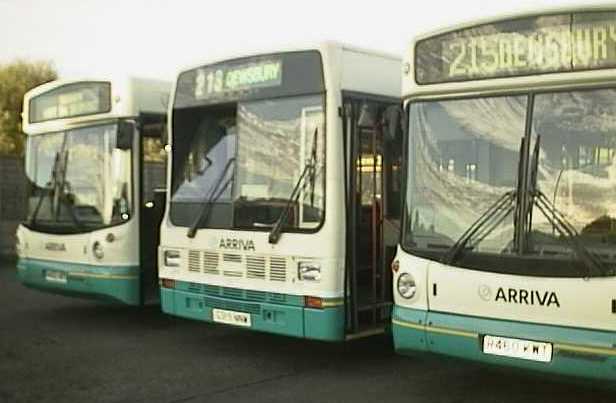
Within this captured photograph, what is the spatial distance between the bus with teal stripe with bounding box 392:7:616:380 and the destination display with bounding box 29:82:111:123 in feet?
14.7

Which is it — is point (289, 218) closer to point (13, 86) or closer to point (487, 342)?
point (487, 342)

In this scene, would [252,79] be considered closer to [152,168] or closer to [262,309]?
[262,309]

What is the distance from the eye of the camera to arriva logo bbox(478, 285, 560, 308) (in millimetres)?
5434

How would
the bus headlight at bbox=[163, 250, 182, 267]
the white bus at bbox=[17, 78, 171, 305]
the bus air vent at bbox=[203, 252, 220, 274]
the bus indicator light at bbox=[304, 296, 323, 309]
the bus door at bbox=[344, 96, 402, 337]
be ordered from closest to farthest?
the bus indicator light at bbox=[304, 296, 323, 309]
the bus door at bbox=[344, 96, 402, 337]
the bus air vent at bbox=[203, 252, 220, 274]
the bus headlight at bbox=[163, 250, 182, 267]
the white bus at bbox=[17, 78, 171, 305]

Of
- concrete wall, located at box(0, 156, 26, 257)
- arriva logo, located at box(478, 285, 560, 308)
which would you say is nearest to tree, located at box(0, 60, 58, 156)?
concrete wall, located at box(0, 156, 26, 257)

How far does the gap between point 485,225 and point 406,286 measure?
820mm

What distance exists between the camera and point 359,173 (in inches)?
288

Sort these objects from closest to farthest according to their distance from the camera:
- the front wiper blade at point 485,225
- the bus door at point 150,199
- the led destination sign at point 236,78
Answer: the front wiper blade at point 485,225 < the led destination sign at point 236,78 < the bus door at point 150,199

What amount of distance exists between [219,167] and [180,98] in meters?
0.97

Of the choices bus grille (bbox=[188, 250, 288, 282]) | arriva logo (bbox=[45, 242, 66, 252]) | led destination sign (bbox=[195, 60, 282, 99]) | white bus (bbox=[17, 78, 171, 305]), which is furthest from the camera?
arriva logo (bbox=[45, 242, 66, 252])

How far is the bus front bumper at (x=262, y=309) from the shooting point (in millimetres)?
6965

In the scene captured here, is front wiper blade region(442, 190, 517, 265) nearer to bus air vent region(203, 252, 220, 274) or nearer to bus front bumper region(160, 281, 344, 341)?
bus front bumper region(160, 281, 344, 341)

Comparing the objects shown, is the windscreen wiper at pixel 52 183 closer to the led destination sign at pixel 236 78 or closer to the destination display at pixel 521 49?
the led destination sign at pixel 236 78

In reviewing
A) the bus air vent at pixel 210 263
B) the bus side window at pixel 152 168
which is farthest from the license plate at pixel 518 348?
the bus side window at pixel 152 168
